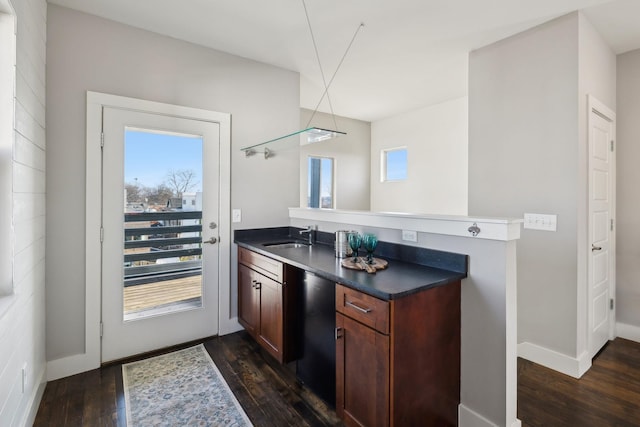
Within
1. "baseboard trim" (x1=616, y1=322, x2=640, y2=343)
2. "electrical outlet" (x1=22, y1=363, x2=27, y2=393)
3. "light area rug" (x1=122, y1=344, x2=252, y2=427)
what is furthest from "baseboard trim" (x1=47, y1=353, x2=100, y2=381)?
"baseboard trim" (x1=616, y1=322, x2=640, y2=343)

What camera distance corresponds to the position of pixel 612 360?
2.63 meters

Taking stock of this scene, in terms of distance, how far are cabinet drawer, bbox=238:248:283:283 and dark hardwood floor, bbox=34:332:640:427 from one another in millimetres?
738

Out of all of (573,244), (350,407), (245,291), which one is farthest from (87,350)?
(573,244)

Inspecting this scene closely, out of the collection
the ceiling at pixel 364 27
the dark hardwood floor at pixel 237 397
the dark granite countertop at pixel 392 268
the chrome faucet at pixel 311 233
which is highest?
the ceiling at pixel 364 27

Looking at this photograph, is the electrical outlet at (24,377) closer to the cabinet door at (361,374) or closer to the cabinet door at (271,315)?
the cabinet door at (271,315)

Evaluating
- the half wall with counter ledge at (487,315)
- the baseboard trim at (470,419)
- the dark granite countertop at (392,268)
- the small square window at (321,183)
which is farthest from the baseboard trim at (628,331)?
the small square window at (321,183)

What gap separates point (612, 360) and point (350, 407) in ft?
8.10

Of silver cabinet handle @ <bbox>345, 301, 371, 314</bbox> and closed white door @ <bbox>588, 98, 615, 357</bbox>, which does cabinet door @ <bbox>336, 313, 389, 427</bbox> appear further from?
closed white door @ <bbox>588, 98, 615, 357</bbox>

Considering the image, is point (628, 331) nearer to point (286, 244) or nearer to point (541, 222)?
point (541, 222)

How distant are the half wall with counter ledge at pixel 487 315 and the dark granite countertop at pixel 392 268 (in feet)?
0.27

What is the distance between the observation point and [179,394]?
2143 millimetres

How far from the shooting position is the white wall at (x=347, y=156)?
5.47 metres

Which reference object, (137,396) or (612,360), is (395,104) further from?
(137,396)

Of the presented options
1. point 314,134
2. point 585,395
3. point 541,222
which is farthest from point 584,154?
point 314,134
